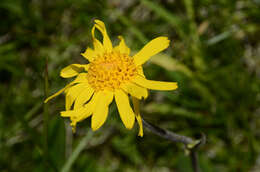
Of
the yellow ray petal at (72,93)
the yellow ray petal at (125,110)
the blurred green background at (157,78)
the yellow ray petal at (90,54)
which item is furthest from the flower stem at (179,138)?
the blurred green background at (157,78)

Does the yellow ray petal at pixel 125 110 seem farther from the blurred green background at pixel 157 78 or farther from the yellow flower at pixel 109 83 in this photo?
the blurred green background at pixel 157 78

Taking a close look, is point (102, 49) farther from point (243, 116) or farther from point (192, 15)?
point (243, 116)

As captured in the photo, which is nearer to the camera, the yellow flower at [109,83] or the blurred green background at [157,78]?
the yellow flower at [109,83]

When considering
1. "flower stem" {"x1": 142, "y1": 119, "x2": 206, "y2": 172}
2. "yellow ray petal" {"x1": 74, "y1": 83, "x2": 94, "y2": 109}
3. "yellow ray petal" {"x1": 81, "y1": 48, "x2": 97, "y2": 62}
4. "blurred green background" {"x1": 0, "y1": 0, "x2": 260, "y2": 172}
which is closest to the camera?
"flower stem" {"x1": 142, "y1": 119, "x2": 206, "y2": 172}

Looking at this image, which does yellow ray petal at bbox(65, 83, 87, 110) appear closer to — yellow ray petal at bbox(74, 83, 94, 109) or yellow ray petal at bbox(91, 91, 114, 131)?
yellow ray petal at bbox(74, 83, 94, 109)

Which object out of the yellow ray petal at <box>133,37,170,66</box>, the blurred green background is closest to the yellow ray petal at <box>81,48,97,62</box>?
the yellow ray petal at <box>133,37,170,66</box>

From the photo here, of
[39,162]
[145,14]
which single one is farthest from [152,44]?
[145,14]
